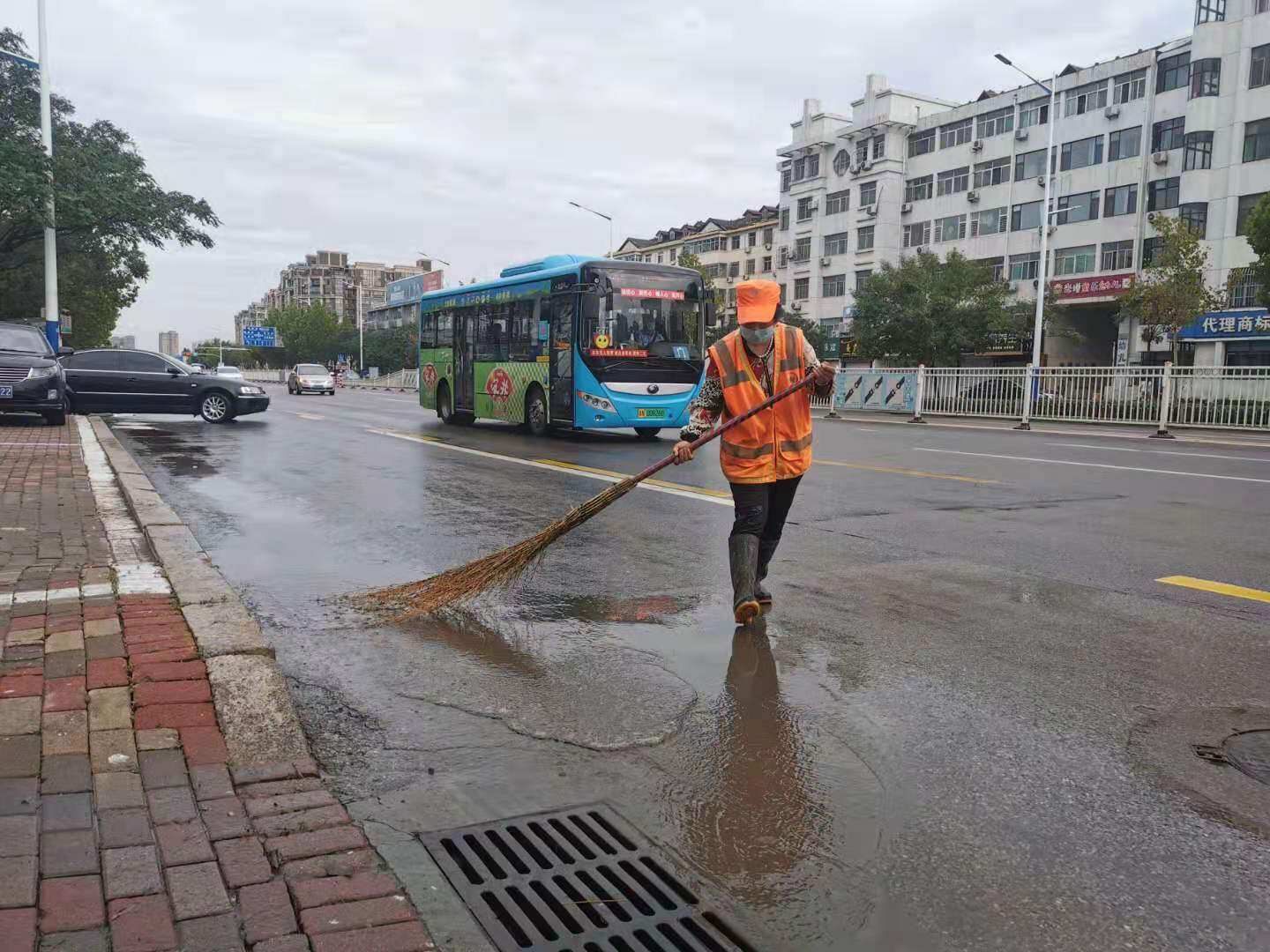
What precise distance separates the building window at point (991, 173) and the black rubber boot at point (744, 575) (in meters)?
53.8

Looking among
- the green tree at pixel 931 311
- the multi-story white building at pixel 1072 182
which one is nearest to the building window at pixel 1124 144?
the multi-story white building at pixel 1072 182

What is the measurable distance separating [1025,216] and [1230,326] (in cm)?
1605

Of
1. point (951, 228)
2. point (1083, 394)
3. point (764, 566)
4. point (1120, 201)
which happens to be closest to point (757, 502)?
point (764, 566)

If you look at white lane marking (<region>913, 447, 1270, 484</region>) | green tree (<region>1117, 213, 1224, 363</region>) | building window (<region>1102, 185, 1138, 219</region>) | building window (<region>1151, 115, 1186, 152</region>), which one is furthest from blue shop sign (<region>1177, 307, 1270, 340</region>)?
white lane marking (<region>913, 447, 1270, 484</region>)

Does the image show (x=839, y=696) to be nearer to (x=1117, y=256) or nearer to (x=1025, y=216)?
(x=1117, y=256)

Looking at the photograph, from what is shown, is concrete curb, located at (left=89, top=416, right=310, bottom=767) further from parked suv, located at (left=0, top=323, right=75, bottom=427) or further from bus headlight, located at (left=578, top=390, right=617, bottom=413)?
parked suv, located at (left=0, top=323, right=75, bottom=427)

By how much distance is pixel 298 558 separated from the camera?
250 inches

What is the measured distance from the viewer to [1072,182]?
49.0m

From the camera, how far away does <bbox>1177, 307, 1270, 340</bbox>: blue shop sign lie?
36750 millimetres

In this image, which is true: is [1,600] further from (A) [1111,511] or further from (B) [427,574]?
(A) [1111,511]

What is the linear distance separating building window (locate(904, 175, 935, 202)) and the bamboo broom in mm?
58125

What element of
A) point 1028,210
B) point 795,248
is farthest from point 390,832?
point 795,248

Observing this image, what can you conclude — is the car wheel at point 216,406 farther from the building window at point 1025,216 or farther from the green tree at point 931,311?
the building window at point 1025,216

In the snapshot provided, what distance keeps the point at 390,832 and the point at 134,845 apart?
2.07ft
